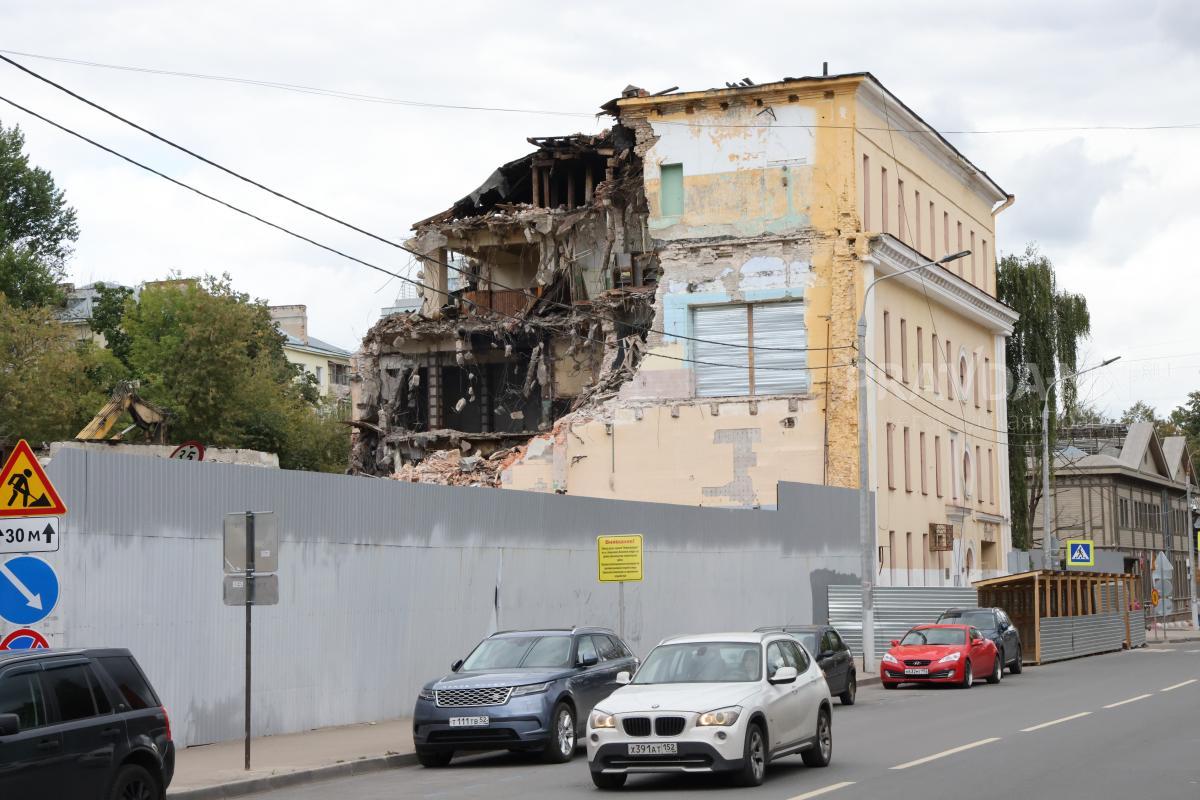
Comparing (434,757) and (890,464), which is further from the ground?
(890,464)

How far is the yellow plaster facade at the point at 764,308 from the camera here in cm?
4594

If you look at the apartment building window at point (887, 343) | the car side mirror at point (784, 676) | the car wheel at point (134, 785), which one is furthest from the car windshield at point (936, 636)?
the car wheel at point (134, 785)

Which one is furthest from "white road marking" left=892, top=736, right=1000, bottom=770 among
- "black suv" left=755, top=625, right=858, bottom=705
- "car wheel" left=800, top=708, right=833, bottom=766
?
"black suv" left=755, top=625, right=858, bottom=705

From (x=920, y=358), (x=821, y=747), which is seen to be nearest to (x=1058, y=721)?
(x=821, y=747)

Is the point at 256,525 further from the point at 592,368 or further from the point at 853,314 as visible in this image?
the point at 592,368

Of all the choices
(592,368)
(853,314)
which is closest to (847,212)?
(853,314)

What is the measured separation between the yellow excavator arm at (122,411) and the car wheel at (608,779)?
25.7 metres

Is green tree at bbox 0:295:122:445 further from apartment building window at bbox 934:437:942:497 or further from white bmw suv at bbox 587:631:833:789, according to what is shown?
white bmw suv at bbox 587:631:833:789

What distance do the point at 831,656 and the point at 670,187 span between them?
24.0 metres

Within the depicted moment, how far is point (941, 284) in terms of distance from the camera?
5244 cm

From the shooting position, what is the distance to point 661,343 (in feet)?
157

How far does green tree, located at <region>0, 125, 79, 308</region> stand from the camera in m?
72.3

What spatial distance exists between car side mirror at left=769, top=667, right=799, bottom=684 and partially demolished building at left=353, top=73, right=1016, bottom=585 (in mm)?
29306

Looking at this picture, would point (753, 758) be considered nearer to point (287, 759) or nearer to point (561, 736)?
point (561, 736)
